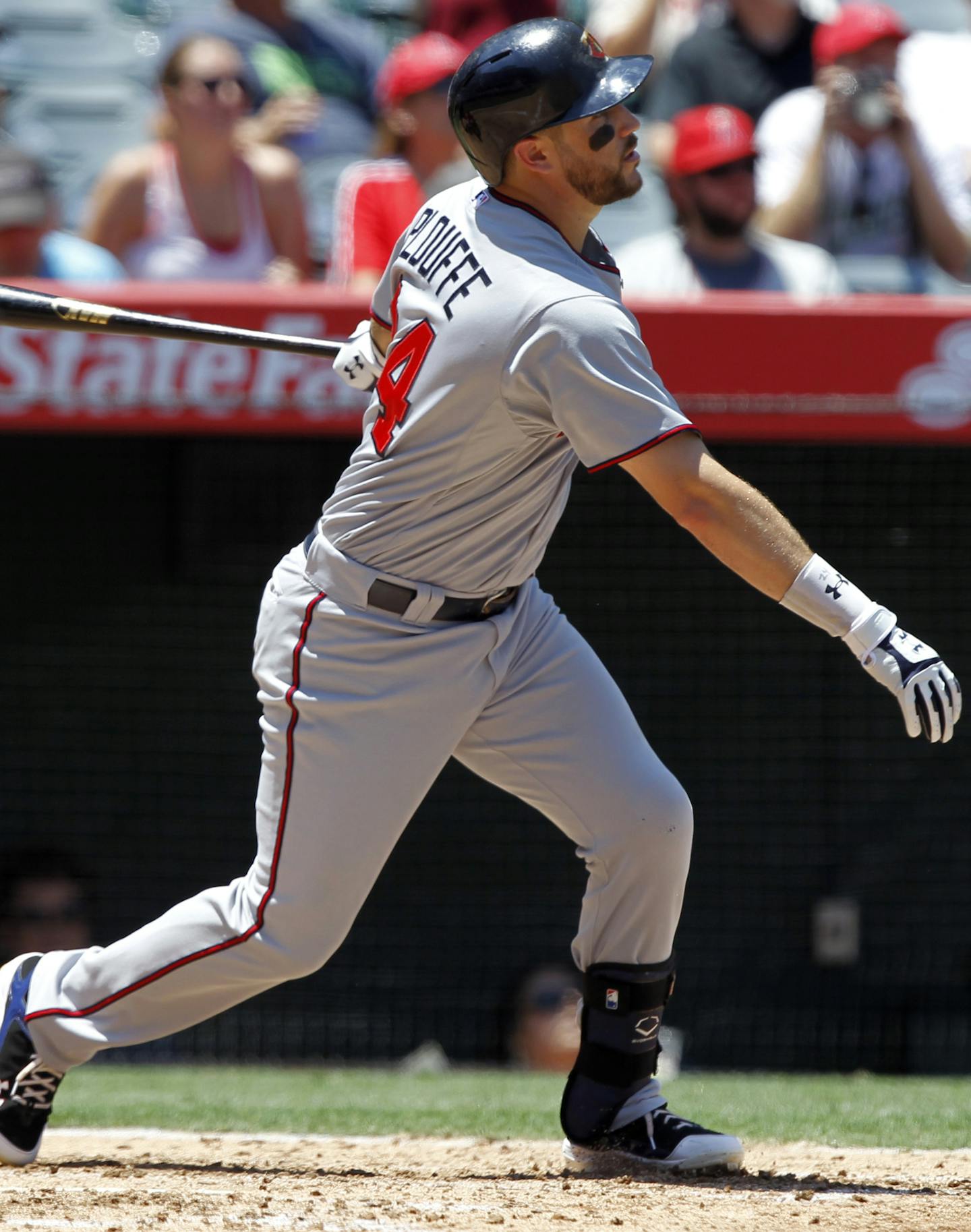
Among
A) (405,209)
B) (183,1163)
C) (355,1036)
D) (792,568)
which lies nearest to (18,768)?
(355,1036)

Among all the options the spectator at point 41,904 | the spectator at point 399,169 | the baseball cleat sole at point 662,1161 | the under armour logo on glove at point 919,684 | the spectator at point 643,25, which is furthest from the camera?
the spectator at point 643,25

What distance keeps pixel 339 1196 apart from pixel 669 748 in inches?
117

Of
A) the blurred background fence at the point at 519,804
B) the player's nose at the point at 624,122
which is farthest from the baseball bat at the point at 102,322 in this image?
the blurred background fence at the point at 519,804

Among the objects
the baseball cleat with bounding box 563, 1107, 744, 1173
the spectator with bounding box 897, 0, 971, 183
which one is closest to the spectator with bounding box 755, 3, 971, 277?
the spectator with bounding box 897, 0, 971, 183

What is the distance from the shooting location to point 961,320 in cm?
443

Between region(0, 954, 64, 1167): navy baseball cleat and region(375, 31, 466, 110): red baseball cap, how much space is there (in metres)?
3.60

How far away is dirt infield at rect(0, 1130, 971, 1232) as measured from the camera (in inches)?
95.0

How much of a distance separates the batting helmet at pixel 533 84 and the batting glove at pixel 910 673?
864 mm

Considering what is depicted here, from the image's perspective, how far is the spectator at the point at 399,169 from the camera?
517 centimetres

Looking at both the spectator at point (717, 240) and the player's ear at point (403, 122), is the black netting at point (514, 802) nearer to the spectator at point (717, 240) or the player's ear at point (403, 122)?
the spectator at point (717, 240)

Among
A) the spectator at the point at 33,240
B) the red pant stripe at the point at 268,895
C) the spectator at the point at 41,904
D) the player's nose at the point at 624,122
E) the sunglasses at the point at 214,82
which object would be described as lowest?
the spectator at the point at 41,904

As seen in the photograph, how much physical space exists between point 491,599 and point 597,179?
2.18 feet

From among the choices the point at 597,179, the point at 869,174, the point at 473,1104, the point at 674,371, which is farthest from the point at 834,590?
the point at 869,174

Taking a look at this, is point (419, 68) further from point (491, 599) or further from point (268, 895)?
point (268, 895)
